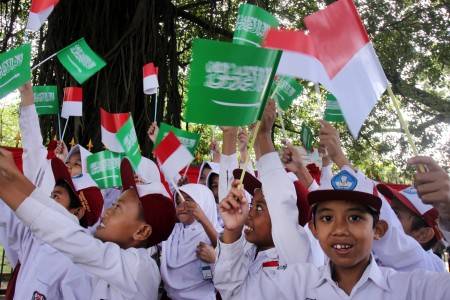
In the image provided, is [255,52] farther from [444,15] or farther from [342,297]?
[444,15]

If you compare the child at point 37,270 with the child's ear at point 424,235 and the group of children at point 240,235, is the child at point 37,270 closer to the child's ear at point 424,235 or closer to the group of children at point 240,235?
the group of children at point 240,235

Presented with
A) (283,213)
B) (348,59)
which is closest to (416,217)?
(283,213)

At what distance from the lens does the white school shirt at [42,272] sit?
81.4 inches

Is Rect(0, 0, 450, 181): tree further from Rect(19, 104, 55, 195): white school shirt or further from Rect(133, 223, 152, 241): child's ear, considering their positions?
Rect(133, 223, 152, 241): child's ear

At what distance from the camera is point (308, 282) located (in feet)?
5.53

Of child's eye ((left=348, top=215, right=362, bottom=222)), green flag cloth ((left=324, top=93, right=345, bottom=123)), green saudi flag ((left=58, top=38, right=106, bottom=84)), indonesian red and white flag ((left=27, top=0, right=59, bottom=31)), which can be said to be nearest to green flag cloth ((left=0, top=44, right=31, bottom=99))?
indonesian red and white flag ((left=27, top=0, right=59, bottom=31))

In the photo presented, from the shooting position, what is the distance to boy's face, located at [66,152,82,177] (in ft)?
11.0

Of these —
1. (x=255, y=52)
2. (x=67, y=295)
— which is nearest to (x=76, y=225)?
(x=67, y=295)

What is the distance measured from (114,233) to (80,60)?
225cm

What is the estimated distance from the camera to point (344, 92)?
1650mm

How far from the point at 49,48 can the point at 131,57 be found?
32.1 inches

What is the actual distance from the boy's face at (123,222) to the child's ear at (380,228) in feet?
2.75

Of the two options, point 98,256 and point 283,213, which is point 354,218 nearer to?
point 283,213

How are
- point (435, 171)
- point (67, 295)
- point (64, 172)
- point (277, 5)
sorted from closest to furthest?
point (435, 171)
point (67, 295)
point (64, 172)
point (277, 5)
